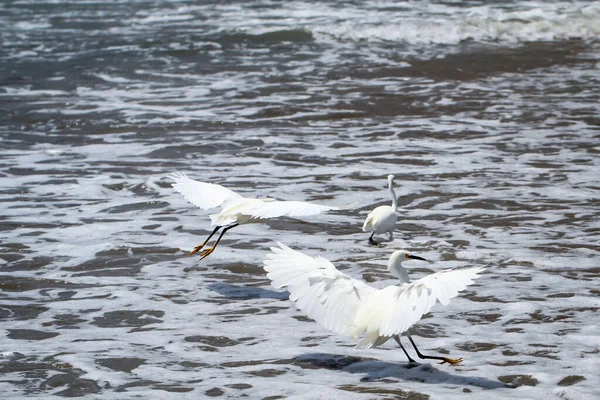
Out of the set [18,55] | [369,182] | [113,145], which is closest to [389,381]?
[369,182]

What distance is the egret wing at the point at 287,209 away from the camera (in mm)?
5980

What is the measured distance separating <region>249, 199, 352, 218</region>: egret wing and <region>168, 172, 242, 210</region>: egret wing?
47 centimetres

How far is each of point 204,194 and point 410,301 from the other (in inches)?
109

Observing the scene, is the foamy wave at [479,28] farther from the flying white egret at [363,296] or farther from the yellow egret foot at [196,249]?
the flying white egret at [363,296]

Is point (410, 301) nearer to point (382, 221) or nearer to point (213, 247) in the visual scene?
point (382, 221)

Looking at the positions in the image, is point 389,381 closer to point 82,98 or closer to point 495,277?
point 495,277

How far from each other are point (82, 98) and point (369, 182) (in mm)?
6032

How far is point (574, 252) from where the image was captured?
6.50 metres

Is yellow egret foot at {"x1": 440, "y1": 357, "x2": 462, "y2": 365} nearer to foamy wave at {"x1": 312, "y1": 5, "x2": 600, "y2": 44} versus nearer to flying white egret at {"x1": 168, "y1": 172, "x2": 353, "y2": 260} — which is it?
flying white egret at {"x1": 168, "y1": 172, "x2": 353, "y2": 260}

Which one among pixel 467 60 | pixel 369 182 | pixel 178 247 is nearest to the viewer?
pixel 178 247

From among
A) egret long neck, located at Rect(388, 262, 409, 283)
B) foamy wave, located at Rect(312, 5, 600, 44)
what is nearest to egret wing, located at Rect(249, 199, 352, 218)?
egret long neck, located at Rect(388, 262, 409, 283)

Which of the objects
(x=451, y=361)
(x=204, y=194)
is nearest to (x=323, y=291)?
(x=451, y=361)

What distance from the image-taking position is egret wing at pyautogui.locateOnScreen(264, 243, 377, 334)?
469cm

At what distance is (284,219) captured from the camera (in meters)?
7.72
